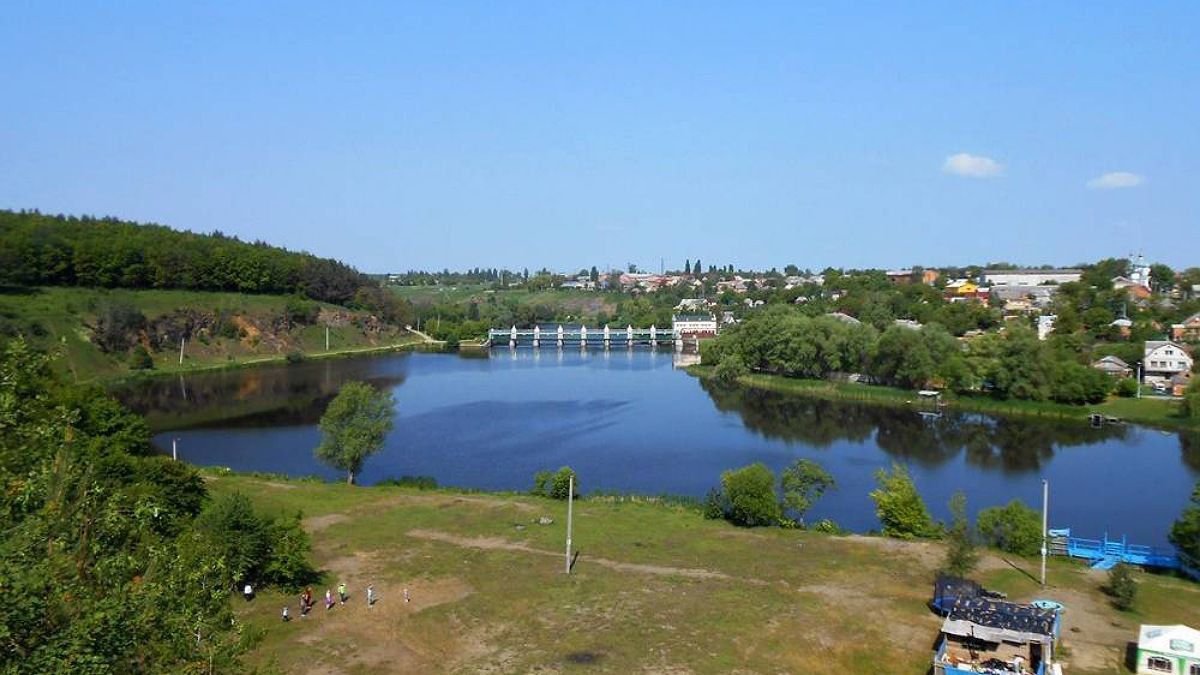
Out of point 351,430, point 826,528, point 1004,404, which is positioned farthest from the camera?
point 1004,404

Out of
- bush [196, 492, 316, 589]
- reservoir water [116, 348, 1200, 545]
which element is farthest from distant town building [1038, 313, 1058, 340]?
bush [196, 492, 316, 589]

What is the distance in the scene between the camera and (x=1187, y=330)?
2457 inches

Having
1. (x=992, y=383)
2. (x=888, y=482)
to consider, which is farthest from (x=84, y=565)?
(x=992, y=383)

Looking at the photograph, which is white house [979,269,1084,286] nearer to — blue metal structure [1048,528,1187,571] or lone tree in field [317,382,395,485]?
blue metal structure [1048,528,1187,571]

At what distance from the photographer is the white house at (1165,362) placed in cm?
5169

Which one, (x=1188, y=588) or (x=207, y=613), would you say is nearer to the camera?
(x=207, y=613)

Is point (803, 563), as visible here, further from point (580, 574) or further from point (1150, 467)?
point (1150, 467)

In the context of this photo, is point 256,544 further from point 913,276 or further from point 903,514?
point 913,276

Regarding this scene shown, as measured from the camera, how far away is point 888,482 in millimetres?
22688

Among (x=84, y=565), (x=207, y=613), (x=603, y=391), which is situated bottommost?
(x=603, y=391)

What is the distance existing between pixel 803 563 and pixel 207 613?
14.0m

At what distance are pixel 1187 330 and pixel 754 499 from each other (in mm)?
54401

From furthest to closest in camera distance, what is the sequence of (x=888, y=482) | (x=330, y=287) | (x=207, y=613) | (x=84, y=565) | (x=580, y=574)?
(x=330, y=287) → (x=888, y=482) → (x=580, y=574) → (x=207, y=613) → (x=84, y=565)

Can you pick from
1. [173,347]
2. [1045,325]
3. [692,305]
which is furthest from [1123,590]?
[692,305]
